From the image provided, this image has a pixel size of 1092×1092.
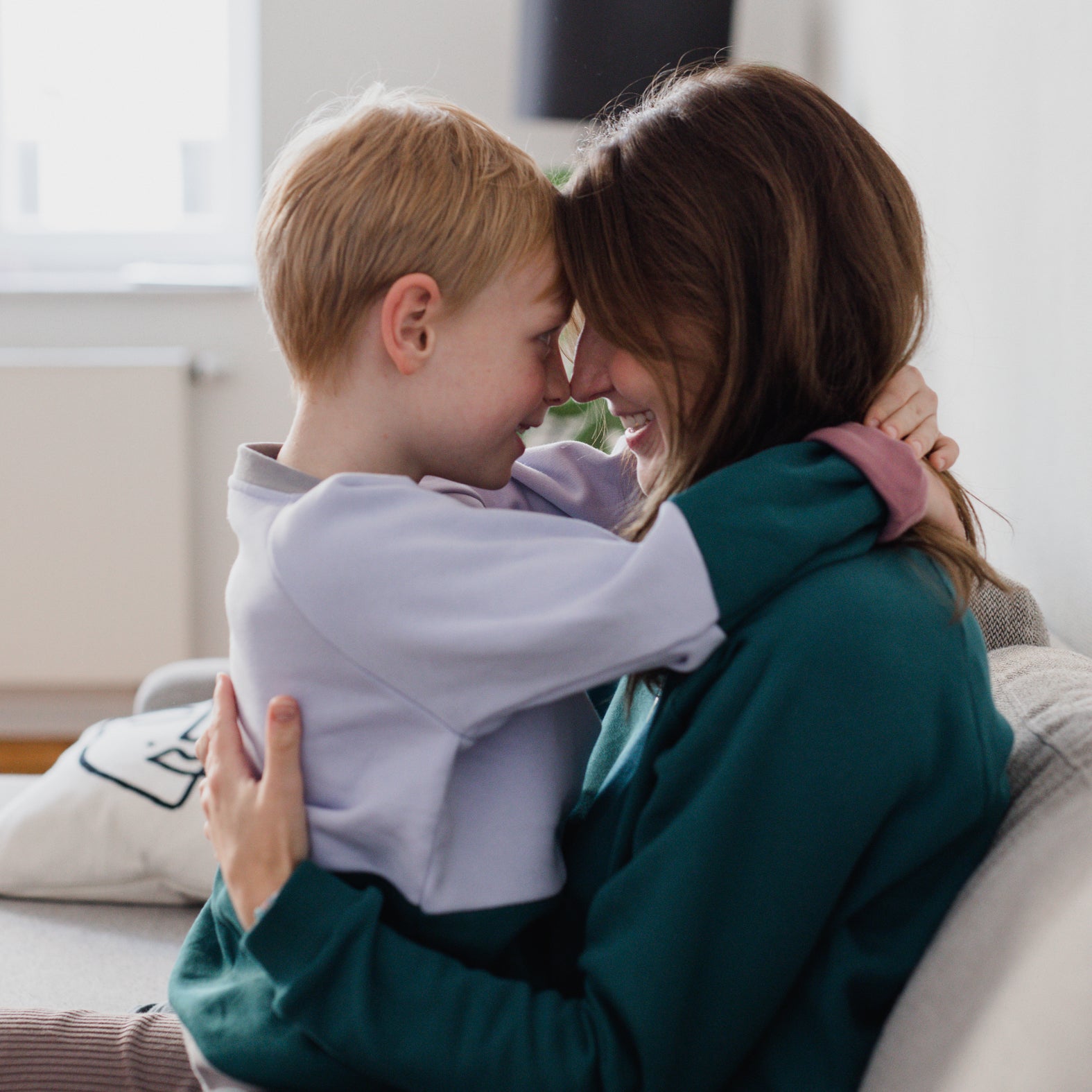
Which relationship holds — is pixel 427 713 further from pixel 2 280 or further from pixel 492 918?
pixel 2 280

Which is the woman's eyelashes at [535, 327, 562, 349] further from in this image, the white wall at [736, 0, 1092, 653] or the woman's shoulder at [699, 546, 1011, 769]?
the white wall at [736, 0, 1092, 653]

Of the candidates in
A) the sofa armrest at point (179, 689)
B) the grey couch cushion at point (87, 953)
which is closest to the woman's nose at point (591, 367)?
the grey couch cushion at point (87, 953)

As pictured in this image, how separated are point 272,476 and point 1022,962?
577 millimetres

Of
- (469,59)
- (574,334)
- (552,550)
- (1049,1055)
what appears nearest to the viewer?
(1049,1055)

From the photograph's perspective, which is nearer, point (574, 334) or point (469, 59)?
point (574, 334)

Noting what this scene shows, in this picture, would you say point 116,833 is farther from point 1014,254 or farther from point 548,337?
point 1014,254

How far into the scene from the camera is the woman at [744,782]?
69 cm

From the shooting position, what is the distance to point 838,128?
0.82 meters

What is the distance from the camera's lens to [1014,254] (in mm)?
1294

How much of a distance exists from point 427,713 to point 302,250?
14.8 inches

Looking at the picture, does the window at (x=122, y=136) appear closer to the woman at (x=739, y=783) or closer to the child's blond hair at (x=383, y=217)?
the child's blond hair at (x=383, y=217)

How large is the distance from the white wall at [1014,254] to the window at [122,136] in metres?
2.12

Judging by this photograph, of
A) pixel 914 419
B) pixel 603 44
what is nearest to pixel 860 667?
pixel 914 419

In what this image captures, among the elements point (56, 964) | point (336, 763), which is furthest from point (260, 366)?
point (336, 763)
